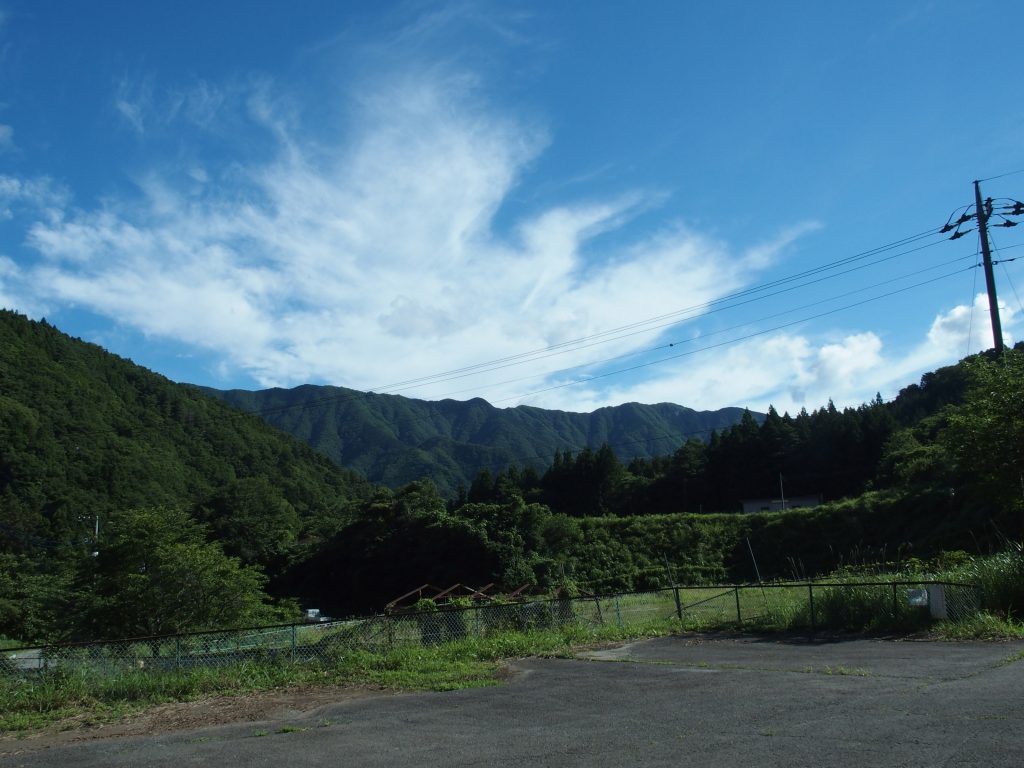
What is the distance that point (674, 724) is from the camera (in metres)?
7.43

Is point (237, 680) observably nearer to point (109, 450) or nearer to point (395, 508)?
point (395, 508)

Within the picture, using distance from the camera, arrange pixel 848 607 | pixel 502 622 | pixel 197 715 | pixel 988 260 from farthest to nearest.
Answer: pixel 988 260, pixel 502 622, pixel 848 607, pixel 197 715

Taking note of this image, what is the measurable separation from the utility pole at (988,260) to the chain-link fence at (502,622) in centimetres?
806

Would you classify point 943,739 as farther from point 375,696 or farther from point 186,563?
point 186,563

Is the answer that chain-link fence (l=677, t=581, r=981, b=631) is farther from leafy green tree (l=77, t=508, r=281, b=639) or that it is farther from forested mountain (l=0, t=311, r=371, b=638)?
forested mountain (l=0, t=311, r=371, b=638)

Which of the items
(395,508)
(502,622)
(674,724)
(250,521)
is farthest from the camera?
(250,521)

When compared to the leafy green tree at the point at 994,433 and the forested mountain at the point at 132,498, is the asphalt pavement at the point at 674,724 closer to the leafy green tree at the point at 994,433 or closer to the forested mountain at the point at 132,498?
the leafy green tree at the point at 994,433

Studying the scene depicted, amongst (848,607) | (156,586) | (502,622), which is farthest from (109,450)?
(848,607)

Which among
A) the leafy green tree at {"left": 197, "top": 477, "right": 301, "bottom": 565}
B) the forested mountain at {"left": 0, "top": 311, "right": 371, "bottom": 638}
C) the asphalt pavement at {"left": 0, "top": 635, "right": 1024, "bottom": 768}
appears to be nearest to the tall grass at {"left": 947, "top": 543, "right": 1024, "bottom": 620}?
the asphalt pavement at {"left": 0, "top": 635, "right": 1024, "bottom": 768}

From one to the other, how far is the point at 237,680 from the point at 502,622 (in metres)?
5.93

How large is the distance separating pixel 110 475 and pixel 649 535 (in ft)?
212

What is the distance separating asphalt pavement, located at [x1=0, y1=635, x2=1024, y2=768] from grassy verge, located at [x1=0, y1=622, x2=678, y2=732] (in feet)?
4.27

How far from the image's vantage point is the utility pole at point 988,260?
18.6 m

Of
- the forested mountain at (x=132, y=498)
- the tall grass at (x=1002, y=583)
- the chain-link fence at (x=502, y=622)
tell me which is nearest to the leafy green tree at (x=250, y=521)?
the forested mountain at (x=132, y=498)
